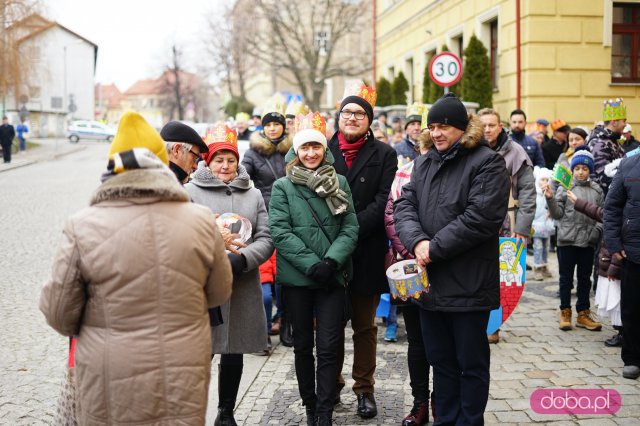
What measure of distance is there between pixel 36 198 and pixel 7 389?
15177 mm

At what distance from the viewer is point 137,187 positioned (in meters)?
3.13

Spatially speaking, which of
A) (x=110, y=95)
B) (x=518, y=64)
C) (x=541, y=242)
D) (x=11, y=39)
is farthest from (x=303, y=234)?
(x=110, y=95)

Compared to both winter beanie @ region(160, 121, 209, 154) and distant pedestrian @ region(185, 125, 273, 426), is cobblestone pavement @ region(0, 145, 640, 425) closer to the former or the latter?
distant pedestrian @ region(185, 125, 273, 426)

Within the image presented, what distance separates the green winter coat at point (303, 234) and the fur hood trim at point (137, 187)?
6.22 ft

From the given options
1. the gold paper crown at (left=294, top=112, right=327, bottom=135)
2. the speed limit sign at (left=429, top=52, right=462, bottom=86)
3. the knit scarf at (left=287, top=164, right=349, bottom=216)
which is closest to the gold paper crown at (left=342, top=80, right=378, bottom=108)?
the gold paper crown at (left=294, top=112, right=327, bottom=135)

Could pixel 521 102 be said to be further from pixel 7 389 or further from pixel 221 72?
pixel 221 72

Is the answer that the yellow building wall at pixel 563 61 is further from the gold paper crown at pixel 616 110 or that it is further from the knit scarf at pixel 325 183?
the knit scarf at pixel 325 183

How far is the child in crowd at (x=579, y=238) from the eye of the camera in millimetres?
7844

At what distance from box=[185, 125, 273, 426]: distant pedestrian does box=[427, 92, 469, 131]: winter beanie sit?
1.33m

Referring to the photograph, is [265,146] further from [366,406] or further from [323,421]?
[323,421]

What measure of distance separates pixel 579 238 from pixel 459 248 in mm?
3812

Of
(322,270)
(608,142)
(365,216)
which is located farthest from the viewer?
(608,142)

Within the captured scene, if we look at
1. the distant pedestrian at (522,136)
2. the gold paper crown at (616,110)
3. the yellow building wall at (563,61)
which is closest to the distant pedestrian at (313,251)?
the gold paper crown at (616,110)

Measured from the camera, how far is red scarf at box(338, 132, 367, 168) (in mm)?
5684
